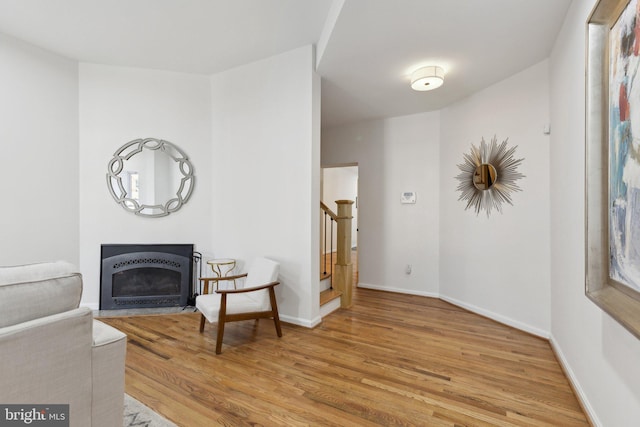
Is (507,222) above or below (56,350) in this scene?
above

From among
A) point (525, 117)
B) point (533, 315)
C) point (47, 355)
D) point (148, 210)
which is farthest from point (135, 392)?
point (525, 117)

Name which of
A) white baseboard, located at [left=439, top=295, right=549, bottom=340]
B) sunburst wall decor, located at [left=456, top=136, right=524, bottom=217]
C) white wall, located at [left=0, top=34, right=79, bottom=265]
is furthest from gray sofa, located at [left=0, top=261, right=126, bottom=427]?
sunburst wall decor, located at [left=456, top=136, right=524, bottom=217]

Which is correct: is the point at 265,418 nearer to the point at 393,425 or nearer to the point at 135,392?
the point at 393,425

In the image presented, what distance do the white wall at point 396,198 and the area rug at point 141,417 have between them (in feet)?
11.6

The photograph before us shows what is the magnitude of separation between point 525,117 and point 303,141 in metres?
2.32

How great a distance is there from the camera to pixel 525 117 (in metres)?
2.99

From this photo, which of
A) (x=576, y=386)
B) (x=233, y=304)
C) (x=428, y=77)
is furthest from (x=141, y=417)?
(x=428, y=77)

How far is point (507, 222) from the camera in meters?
3.19

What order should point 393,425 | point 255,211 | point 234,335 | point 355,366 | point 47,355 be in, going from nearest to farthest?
1. point 47,355
2. point 393,425
3. point 355,366
4. point 234,335
5. point 255,211

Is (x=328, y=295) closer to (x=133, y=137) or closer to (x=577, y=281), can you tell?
(x=577, y=281)

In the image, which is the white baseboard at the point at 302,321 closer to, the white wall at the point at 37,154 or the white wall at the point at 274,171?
the white wall at the point at 274,171

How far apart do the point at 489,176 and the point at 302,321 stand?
2.71 metres

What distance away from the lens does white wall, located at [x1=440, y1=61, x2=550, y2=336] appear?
285 cm

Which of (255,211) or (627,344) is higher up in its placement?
(255,211)
